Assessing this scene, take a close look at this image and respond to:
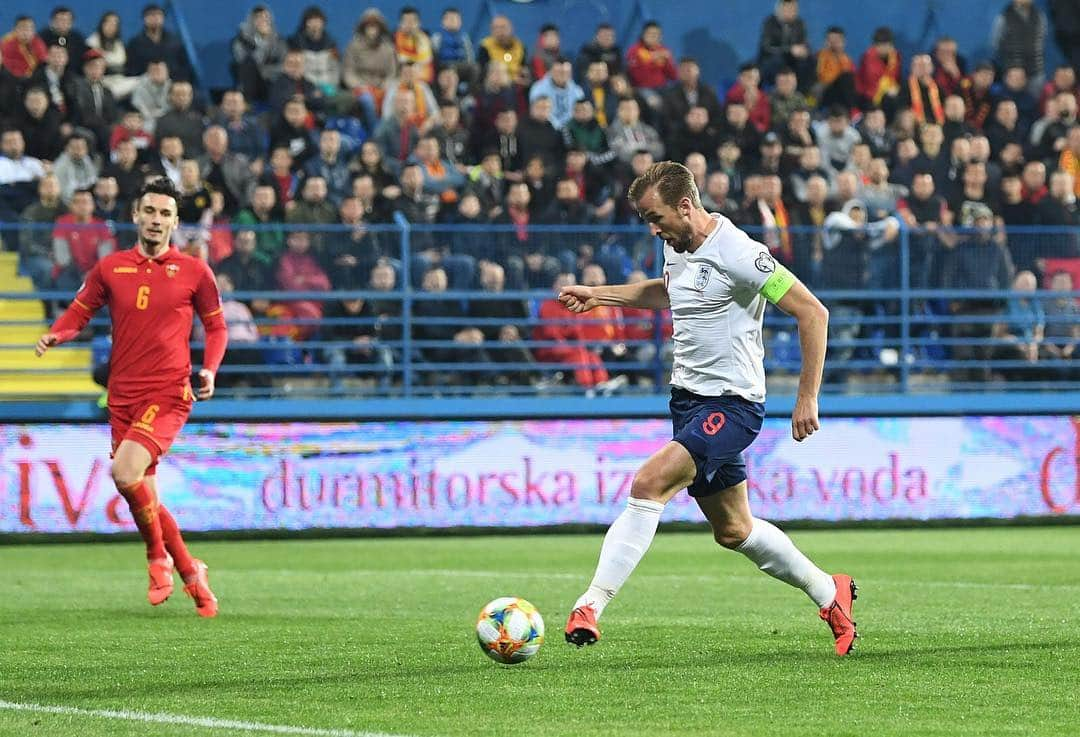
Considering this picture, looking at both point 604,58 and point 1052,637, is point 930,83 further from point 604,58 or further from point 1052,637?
point 1052,637

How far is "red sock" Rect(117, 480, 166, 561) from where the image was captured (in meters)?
9.27

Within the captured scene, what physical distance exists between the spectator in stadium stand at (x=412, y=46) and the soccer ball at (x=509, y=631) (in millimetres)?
13101

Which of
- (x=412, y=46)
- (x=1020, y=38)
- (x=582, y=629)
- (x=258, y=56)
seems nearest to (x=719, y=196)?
(x=412, y=46)

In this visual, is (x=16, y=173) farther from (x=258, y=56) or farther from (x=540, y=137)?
(x=540, y=137)

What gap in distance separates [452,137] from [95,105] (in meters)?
3.49

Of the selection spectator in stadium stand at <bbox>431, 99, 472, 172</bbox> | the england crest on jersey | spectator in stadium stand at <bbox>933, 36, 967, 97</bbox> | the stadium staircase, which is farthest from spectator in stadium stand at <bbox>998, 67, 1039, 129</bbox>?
the england crest on jersey

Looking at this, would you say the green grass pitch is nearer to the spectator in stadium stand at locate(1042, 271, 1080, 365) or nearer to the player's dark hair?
the player's dark hair

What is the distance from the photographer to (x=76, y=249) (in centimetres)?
1517

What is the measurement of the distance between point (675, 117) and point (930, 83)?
10.9ft

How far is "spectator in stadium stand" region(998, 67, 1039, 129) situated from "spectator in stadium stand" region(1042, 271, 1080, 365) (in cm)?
458

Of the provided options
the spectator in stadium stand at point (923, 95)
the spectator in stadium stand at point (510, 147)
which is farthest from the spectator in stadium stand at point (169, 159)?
the spectator in stadium stand at point (923, 95)

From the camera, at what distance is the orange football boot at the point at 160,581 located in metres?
9.45

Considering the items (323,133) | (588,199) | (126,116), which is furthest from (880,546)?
(126,116)

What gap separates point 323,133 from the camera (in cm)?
1764
